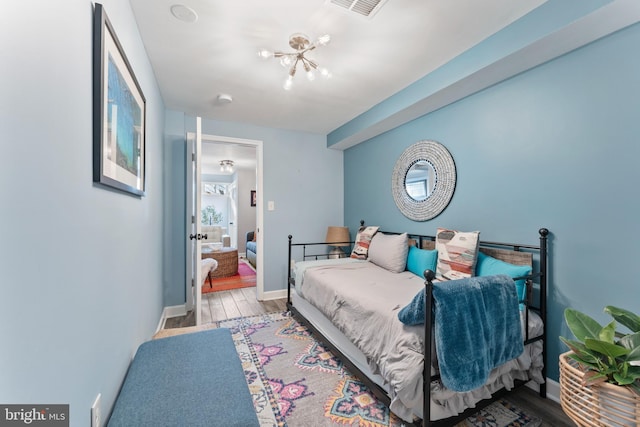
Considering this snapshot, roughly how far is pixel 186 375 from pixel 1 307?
0.89 metres

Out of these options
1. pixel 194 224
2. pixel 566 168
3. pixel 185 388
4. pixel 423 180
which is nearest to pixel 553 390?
pixel 566 168

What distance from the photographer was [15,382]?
0.59 m

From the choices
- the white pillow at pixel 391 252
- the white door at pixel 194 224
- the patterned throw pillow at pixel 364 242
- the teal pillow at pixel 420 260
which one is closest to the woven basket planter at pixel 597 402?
the teal pillow at pixel 420 260

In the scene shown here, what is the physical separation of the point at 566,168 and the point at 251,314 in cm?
314

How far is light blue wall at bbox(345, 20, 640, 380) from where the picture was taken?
1.52 m

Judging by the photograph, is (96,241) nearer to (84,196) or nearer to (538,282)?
(84,196)

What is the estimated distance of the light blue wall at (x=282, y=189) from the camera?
3.30m

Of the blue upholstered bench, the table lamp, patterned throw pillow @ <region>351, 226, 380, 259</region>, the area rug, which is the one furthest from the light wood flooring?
the blue upholstered bench

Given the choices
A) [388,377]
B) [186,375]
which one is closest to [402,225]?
[388,377]

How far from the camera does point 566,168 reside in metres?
1.76

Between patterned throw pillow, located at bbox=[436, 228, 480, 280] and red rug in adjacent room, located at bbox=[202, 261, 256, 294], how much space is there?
3.13 meters

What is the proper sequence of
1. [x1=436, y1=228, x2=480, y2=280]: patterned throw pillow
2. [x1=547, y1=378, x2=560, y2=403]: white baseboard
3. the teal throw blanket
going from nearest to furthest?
1. the teal throw blanket
2. [x1=547, y1=378, x2=560, y2=403]: white baseboard
3. [x1=436, y1=228, x2=480, y2=280]: patterned throw pillow

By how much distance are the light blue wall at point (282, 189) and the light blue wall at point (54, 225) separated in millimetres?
2106

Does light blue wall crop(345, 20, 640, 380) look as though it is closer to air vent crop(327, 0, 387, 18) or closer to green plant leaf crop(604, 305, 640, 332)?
green plant leaf crop(604, 305, 640, 332)
